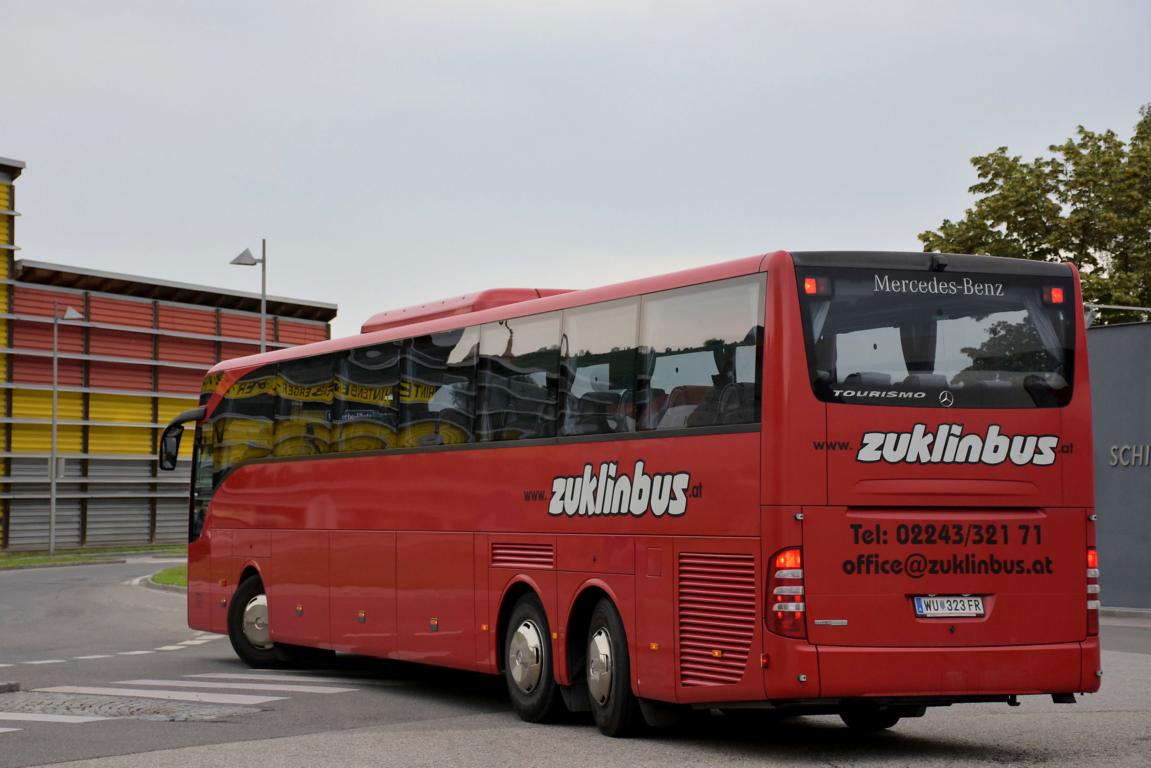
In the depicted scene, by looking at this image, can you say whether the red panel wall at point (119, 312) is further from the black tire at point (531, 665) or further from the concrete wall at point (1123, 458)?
the black tire at point (531, 665)

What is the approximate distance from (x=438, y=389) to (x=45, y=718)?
14.3 ft

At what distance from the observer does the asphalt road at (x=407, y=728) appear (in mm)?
10922

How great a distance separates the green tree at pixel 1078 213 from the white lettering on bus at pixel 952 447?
3984cm

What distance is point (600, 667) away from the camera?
12.6m

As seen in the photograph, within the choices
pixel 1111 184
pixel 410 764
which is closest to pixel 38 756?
pixel 410 764

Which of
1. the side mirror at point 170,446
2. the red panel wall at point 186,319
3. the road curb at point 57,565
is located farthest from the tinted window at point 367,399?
the red panel wall at point 186,319

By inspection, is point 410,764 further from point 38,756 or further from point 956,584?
point 956,584

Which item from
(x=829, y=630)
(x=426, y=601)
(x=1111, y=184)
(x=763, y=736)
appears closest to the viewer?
(x=829, y=630)

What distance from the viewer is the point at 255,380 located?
1989 centimetres

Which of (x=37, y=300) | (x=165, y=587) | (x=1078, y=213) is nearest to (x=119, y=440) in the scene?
(x=37, y=300)

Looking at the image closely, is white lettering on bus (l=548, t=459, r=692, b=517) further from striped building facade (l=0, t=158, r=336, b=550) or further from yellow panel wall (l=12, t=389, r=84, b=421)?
yellow panel wall (l=12, t=389, r=84, b=421)

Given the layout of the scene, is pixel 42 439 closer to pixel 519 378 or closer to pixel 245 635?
pixel 245 635

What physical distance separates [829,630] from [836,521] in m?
0.68

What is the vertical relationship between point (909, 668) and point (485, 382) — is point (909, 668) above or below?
below
